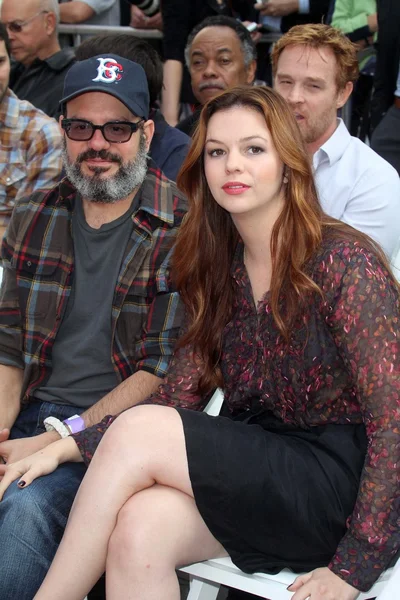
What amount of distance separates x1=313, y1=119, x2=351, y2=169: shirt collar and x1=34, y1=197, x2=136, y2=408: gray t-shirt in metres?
0.89

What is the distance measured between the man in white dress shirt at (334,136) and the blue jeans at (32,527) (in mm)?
1375

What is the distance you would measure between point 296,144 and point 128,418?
81 cm

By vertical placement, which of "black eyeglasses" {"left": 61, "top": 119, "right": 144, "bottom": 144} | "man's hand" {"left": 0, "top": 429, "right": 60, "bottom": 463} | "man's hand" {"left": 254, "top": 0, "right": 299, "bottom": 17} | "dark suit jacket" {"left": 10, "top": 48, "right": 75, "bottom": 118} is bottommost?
"man's hand" {"left": 0, "top": 429, "right": 60, "bottom": 463}

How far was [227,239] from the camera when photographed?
2305 mm

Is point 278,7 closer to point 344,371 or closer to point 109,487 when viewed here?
point 344,371

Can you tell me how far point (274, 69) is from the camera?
10.9 ft

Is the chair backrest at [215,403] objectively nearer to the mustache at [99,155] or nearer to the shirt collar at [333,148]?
the mustache at [99,155]

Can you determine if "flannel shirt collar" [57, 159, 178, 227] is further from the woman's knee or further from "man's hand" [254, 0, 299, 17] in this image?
"man's hand" [254, 0, 299, 17]

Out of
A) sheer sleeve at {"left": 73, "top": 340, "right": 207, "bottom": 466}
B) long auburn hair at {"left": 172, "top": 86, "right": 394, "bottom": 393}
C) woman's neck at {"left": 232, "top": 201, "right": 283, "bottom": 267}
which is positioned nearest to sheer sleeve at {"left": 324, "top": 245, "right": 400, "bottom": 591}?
long auburn hair at {"left": 172, "top": 86, "right": 394, "bottom": 393}

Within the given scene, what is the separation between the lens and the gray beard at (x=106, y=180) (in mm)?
2529

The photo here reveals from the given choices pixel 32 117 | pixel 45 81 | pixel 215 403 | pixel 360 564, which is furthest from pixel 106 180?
pixel 45 81

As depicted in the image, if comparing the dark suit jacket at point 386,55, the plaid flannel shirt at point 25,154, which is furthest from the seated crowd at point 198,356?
the dark suit jacket at point 386,55

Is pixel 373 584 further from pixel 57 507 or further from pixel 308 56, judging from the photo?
pixel 308 56

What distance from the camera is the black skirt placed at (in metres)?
1.91
